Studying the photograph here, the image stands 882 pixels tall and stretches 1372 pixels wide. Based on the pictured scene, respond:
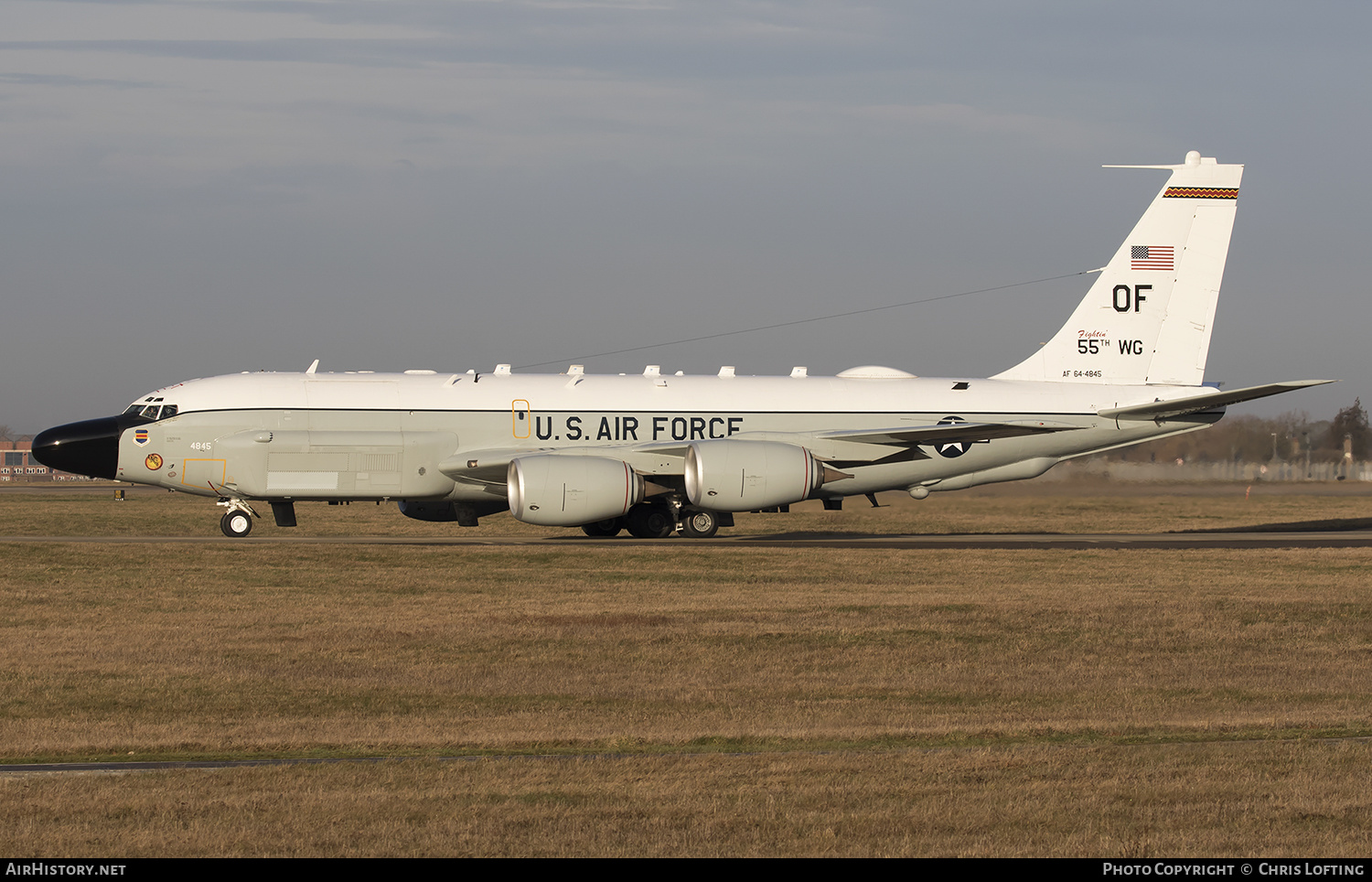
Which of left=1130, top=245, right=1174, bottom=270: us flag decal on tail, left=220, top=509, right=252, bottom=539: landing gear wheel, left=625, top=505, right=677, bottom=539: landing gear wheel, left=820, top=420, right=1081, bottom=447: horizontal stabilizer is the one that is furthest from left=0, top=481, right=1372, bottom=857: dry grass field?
left=1130, top=245, right=1174, bottom=270: us flag decal on tail

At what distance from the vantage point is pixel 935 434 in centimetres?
3384

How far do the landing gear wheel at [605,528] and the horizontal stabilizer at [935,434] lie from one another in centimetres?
556

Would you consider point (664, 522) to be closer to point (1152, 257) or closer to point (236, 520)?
point (236, 520)

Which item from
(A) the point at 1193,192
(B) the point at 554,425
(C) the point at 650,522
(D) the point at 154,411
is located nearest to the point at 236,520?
(D) the point at 154,411

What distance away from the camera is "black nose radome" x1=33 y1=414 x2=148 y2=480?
3212 centimetres

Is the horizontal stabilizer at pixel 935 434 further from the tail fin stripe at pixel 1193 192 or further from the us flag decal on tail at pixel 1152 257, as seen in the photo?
the tail fin stripe at pixel 1193 192

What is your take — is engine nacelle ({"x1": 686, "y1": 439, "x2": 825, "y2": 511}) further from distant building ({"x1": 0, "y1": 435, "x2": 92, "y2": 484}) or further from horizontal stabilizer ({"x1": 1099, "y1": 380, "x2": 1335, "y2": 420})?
distant building ({"x1": 0, "y1": 435, "x2": 92, "y2": 484})

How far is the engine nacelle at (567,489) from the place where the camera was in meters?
30.8

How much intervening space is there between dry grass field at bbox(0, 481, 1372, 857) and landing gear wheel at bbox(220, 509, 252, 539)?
153 inches

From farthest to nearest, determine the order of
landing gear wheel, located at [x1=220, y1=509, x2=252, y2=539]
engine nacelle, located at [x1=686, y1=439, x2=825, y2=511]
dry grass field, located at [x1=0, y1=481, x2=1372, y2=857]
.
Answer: landing gear wheel, located at [x1=220, y1=509, x2=252, y2=539] < engine nacelle, located at [x1=686, y1=439, x2=825, y2=511] < dry grass field, located at [x1=0, y1=481, x2=1372, y2=857]

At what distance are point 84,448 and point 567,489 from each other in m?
11.4

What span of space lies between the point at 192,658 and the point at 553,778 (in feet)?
26.2
